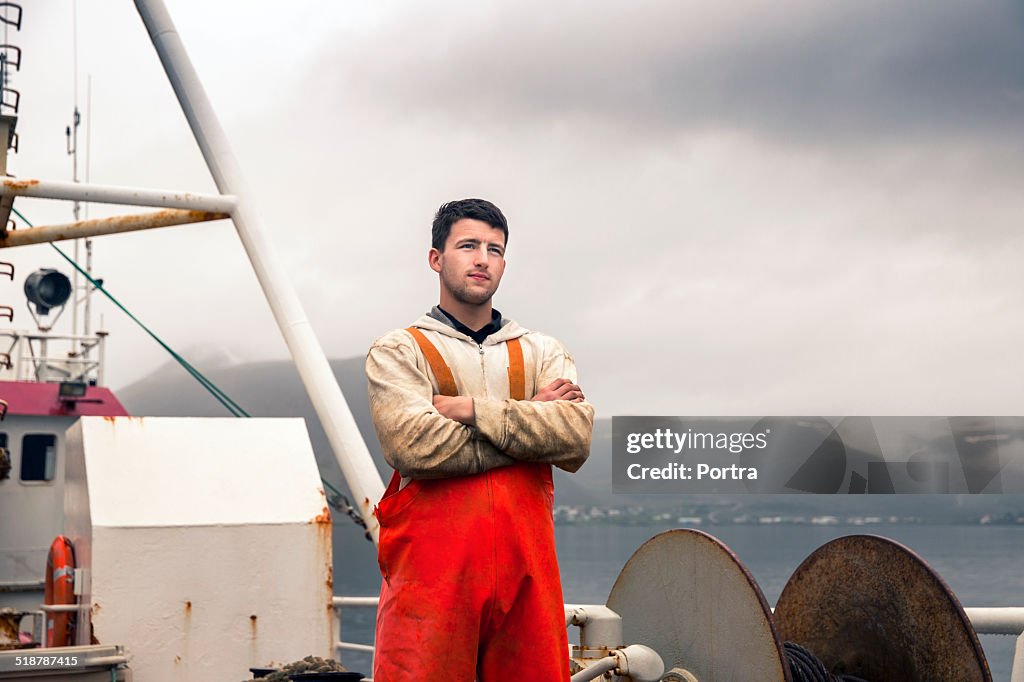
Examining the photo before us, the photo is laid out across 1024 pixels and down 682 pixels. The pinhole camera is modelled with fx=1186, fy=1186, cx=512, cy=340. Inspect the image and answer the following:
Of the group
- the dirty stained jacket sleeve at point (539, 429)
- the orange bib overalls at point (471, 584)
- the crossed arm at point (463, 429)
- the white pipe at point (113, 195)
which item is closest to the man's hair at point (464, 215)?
the crossed arm at point (463, 429)

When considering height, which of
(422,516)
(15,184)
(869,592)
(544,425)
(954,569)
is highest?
(15,184)

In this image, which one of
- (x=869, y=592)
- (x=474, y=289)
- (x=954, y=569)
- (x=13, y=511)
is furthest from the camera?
(x=954, y=569)

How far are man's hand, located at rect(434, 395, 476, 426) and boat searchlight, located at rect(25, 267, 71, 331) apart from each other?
40.1 feet

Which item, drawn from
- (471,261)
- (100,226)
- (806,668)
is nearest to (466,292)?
(471,261)

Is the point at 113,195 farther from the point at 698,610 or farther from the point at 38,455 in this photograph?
the point at 38,455

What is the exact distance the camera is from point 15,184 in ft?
24.6

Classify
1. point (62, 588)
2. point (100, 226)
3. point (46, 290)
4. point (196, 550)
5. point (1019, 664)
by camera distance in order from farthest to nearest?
point (46, 290) → point (100, 226) → point (62, 588) → point (196, 550) → point (1019, 664)

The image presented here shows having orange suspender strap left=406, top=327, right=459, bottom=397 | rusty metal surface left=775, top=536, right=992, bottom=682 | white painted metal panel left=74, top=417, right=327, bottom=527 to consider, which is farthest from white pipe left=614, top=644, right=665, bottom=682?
white painted metal panel left=74, top=417, right=327, bottom=527

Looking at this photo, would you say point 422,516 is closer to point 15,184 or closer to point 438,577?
point 438,577

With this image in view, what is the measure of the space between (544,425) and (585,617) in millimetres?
1518

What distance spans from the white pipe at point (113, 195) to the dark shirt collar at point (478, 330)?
15.5 feet

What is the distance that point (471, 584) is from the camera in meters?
3.40

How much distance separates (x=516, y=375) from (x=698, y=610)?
4.68 feet

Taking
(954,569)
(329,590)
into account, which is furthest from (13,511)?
(954,569)
